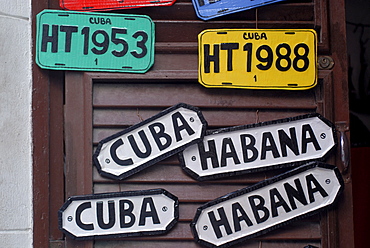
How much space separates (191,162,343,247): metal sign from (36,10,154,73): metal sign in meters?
0.73

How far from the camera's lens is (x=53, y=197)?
1888mm

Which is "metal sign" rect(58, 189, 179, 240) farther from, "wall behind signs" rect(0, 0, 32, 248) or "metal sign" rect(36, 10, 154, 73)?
"metal sign" rect(36, 10, 154, 73)

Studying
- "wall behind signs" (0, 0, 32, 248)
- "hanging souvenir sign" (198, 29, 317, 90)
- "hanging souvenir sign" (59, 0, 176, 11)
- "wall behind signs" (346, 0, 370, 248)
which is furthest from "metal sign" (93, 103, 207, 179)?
"wall behind signs" (346, 0, 370, 248)

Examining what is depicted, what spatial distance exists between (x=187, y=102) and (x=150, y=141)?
0.25 metres

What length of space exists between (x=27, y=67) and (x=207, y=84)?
84 cm

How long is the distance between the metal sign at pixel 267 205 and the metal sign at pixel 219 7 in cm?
80

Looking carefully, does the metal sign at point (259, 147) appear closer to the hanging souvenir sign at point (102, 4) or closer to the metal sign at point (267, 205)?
the metal sign at point (267, 205)

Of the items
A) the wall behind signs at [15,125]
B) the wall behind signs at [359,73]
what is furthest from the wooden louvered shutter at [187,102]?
the wall behind signs at [359,73]

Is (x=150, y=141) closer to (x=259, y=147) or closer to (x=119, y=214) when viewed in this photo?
(x=119, y=214)

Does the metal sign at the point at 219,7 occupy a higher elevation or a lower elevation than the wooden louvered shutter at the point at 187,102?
higher

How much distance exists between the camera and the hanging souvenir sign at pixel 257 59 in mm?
1888

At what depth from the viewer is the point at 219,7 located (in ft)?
6.31

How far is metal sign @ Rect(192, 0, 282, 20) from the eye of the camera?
1924 mm

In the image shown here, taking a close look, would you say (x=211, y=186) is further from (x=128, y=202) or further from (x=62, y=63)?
(x=62, y=63)
